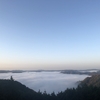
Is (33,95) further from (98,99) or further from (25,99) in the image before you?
(98,99)

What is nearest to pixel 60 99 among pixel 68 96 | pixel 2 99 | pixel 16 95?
pixel 68 96

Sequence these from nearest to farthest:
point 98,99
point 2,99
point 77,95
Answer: point 2,99 → point 98,99 → point 77,95

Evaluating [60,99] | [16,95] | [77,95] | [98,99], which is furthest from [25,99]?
[98,99]

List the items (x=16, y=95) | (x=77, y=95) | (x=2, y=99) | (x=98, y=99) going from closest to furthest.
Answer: (x=2, y=99), (x=16, y=95), (x=98, y=99), (x=77, y=95)

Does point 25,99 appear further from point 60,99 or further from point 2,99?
point 60,99

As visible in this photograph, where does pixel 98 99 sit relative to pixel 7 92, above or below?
below

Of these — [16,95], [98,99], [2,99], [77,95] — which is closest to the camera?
[2,99]

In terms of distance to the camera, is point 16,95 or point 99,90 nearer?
point 16,95

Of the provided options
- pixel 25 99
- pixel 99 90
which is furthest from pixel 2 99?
pixel 99 90

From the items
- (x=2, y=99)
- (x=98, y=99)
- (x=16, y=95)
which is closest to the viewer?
(x=2, y=99)

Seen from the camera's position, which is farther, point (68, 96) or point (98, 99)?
point (68, 96)
